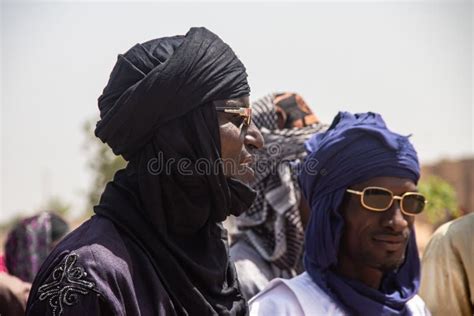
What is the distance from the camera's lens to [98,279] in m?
2.60

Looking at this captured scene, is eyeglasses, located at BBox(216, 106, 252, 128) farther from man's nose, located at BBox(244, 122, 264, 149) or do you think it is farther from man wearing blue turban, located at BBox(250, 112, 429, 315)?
man wearing blue turban, located at BBox(250, 112, 429, 315)

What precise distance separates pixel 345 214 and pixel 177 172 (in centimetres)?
132

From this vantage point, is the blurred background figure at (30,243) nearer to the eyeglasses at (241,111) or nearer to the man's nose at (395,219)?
the man's nose at (395,219)

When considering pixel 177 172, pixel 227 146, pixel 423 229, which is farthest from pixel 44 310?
pixel 423 229

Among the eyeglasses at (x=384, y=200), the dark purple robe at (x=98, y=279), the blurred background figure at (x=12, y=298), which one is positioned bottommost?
the blurred background figure at (x=12, y=298)

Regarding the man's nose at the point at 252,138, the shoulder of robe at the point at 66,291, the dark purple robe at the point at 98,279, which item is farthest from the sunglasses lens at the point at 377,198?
Result: the shoulder of robe at the point at 66,291

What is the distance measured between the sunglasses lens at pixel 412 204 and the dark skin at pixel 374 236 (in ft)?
0.11

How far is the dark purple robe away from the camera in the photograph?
8.38 ft


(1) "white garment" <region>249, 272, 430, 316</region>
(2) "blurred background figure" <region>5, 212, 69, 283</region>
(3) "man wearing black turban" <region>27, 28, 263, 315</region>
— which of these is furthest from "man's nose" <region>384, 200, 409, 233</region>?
(2) "blurred background figure" <region>5, 212, 69, 283</region>

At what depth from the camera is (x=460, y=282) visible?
3910mm

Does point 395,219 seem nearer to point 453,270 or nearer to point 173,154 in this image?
point 453,270

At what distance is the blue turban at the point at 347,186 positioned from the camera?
3.82m

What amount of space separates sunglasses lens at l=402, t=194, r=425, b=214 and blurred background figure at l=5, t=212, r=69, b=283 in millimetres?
2908

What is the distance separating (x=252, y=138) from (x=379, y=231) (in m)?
0.98
